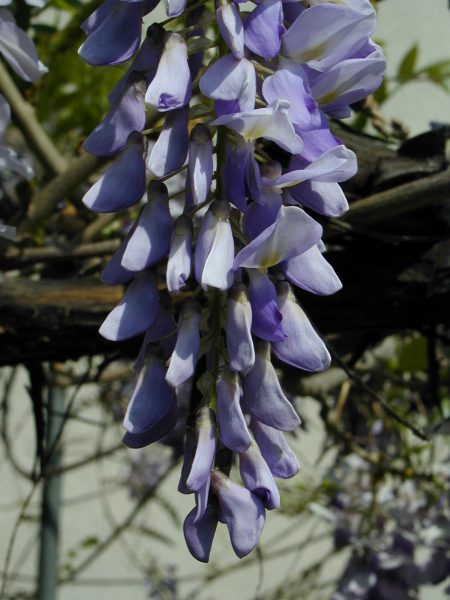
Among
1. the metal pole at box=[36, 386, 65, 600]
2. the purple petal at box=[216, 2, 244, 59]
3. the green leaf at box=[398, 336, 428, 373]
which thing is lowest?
the metal pole at box=[36, 386, 65, 600]

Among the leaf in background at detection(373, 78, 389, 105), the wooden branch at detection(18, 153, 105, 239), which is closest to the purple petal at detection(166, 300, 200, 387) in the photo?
the wooden branch at detection(18, 153, 105, 239)

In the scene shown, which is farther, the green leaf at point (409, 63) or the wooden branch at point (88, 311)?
the green leaf at point (409, 63)

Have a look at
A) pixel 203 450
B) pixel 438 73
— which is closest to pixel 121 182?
pixel 203 450

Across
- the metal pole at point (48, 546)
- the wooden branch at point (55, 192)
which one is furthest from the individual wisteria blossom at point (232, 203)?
the metal pole at point (48, 546)

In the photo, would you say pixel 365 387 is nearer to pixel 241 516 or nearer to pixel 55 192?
pixel 241 516

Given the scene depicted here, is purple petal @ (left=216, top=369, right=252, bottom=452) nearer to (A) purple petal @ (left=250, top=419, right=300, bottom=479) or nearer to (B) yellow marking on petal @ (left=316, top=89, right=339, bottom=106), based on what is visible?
(A) purple petal @ (left=250, top=419, right=300, bottom=479)

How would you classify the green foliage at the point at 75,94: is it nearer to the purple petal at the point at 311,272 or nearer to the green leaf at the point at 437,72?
Answer: the green leaf at the point at 437,72
